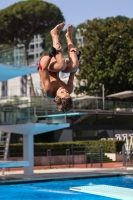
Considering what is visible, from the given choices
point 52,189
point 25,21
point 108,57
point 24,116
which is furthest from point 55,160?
point 25,21

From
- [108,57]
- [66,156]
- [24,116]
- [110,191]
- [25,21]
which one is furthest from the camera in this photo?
[25,21]

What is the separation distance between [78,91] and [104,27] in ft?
20.9

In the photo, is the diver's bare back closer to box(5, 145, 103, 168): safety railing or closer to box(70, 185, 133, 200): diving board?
box(70, 185, 133, 200): diving board

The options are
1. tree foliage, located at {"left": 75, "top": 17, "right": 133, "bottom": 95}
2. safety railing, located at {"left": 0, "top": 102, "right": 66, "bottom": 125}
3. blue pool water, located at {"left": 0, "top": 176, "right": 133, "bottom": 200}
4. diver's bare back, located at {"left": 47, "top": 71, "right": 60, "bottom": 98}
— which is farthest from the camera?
tree foliage, located at {"left": 75, "top": 17, "right": 133, "bottom": 95}

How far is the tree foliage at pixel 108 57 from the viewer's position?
1617 inches

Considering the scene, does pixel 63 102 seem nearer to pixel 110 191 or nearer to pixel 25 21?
pixel 110 191

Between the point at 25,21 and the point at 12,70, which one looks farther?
the point at 25,21

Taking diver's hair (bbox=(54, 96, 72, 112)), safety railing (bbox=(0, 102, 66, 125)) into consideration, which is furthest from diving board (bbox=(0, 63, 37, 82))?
diver's hair (bbox=(54, 96, 72, 112))

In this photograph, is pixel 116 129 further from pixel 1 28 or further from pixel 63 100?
pixel 63 100

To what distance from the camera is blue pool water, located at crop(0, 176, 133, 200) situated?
14.2 m

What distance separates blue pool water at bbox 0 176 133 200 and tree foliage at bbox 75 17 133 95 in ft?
74.0

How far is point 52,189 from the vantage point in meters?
16.1

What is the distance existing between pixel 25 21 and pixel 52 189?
3658 cm

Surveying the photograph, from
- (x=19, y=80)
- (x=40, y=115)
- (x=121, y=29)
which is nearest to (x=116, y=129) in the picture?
(x=121, y=29)
